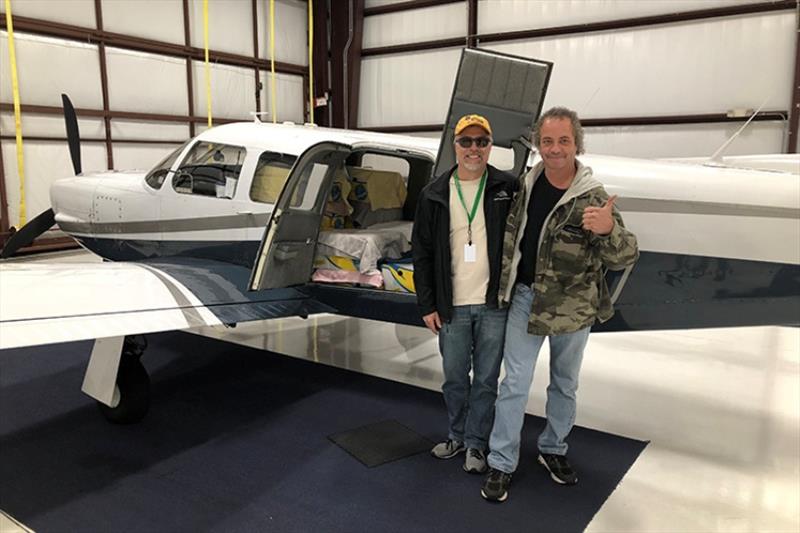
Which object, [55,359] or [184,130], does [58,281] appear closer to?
[55,359]

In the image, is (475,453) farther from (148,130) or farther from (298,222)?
(148,130)

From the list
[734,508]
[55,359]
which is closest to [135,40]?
[55,359]

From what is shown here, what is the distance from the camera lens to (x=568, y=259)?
9.43 ft

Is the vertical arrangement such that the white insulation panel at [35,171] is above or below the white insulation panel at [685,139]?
below

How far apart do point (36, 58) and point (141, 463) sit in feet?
32.0

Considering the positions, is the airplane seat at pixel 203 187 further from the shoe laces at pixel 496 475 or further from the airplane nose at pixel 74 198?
the shoe laces at pixel 496 475

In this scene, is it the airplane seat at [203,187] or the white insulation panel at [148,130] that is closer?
the airplane seat at [203,187]

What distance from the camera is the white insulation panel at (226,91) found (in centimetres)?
1331

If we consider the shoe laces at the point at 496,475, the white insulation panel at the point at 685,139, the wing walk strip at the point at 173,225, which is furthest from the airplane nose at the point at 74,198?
the white insulation panel at the point at 685,139

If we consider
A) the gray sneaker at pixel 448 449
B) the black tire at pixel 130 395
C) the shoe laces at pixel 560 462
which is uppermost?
the black tire at pixel 130 395

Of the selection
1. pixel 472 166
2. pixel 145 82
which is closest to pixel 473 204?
pixel 472 166

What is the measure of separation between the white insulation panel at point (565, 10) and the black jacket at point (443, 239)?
10.3 metres

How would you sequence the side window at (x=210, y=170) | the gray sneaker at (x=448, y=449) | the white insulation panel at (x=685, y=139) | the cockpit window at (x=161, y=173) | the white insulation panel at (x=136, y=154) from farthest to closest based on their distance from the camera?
1. the white insulation panel at (x=136, y=154)
2. the white insulation panel at (x=685, y=139)
3. the cockpit window at (x=161, y=173)
4. the side window at (x=210, y=170)
5. the gray sneaker at (x=448, y=449)

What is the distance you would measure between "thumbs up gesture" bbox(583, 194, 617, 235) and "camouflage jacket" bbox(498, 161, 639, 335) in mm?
101
